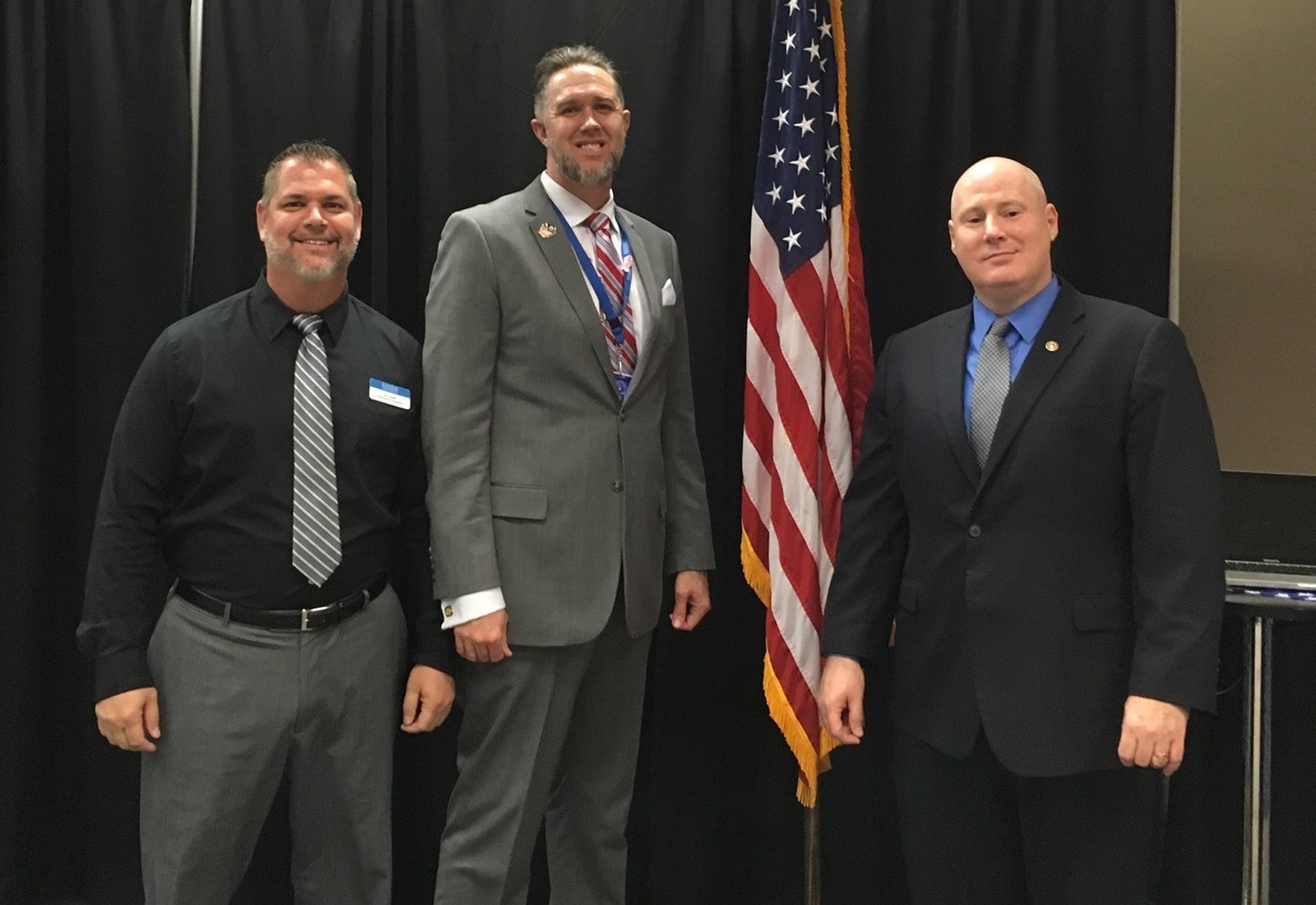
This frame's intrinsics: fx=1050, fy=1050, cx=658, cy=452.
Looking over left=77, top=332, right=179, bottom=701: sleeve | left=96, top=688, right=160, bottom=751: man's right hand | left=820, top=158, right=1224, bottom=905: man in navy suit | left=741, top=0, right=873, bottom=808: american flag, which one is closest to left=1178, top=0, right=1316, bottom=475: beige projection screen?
left=741, top=0, right=873, bottom=808: american flag

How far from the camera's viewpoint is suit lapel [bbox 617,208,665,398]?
6.72 ft

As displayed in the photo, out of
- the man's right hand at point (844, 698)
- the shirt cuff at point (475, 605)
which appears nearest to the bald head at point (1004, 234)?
the man's right hand at point (844, 698)

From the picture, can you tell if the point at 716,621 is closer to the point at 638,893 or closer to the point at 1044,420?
the point at 638,893

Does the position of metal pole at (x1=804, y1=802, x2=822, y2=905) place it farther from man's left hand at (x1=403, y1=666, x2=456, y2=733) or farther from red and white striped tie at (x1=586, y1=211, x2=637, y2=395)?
red and white striped tie at (x1=586, y1=211, x2=637, y2=395)

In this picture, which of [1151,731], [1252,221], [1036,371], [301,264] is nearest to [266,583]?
[301,264]

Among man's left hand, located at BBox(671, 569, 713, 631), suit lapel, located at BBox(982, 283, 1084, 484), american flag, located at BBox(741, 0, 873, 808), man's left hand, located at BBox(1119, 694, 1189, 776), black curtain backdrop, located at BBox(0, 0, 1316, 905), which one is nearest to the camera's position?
man's left hand, located at BBox(1119, 694, 1189, 776)

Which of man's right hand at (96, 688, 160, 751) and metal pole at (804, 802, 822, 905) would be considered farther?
metal pole at (804, 802, 822, 905)

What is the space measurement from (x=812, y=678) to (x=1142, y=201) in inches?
58.0

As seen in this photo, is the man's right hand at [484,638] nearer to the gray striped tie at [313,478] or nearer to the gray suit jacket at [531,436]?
the gray suit jacket at [531,436]

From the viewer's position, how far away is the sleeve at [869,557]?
1920mm

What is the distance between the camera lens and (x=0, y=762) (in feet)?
8.86

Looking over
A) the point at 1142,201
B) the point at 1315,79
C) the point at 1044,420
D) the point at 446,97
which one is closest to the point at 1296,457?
the point at 1142,201

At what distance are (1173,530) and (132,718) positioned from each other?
174 centimetres

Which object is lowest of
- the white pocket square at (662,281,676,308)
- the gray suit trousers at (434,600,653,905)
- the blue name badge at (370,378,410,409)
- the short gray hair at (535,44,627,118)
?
the gray suit trousers at (434,600,653,905)
